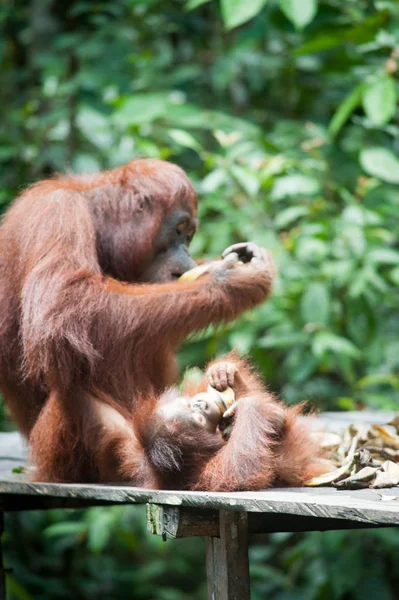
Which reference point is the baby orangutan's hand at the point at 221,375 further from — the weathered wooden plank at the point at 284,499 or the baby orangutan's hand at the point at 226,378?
the weathered wooden plank at the point at 284,499

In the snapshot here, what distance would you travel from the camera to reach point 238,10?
144 inches

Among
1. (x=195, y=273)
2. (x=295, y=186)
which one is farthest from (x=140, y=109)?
(x=195, y=273)

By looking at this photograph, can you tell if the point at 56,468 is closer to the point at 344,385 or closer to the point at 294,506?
the point at 294,506

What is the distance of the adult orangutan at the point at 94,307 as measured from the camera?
2756 mm

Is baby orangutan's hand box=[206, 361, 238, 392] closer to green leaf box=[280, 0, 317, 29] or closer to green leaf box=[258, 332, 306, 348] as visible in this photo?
green leaf box=[280, 0, 317, 29]

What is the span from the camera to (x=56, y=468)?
2906 millimetres

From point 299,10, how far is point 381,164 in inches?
39.9

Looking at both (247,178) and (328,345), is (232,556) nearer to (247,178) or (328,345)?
(328,345)

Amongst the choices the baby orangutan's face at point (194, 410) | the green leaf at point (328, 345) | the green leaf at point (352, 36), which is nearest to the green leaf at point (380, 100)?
the green leaf at point (352, 36)

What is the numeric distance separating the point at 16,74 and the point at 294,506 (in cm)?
481

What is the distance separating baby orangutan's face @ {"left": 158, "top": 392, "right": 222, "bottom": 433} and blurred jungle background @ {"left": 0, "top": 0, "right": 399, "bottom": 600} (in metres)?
1.56

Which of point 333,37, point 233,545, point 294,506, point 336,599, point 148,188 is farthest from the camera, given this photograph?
point 336,599

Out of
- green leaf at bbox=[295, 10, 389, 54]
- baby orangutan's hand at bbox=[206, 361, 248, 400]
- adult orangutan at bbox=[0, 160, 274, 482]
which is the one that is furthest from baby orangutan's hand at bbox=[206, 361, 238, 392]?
green leaf at bbox=[295, 10, 389, 54]

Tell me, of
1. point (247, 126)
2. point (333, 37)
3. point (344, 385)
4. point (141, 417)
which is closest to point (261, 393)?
point (141, 417)
